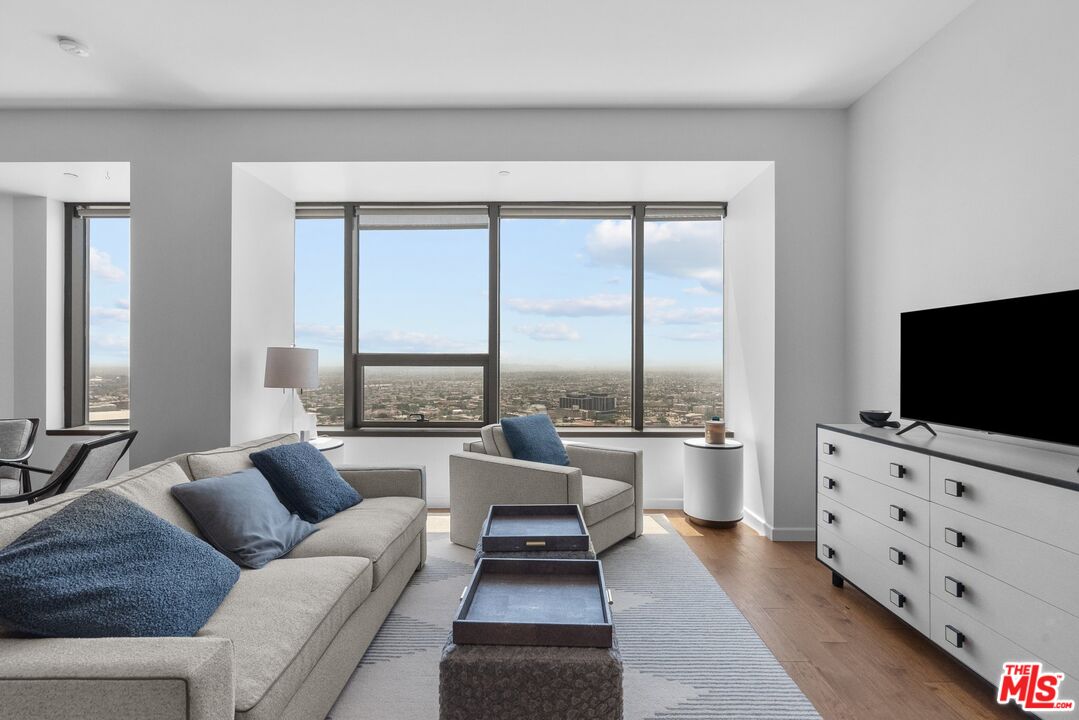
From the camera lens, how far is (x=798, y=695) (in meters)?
1.98

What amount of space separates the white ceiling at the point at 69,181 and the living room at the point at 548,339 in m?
0.04

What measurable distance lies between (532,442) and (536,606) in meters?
2.13

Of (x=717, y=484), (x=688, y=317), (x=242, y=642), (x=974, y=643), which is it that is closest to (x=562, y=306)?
(x=688, y=317)

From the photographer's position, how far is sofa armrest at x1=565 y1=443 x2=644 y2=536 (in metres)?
3.63

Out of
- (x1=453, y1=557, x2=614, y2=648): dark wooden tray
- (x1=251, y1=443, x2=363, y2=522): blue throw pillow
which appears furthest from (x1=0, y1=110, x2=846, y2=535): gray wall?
(x1=453, y1=557, x2=614, y2=648): dark wooden tray

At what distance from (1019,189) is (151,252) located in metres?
4.83

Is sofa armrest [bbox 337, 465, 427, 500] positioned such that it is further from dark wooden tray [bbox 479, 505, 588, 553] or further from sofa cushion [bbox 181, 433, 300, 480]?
dark wooden tray [bbox 479, 505, 588, 553]

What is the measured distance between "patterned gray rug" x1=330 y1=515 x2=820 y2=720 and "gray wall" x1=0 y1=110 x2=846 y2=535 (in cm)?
129

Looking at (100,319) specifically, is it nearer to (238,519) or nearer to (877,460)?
(238,519)

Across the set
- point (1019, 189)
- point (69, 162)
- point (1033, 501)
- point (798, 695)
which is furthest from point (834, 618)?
point (69, 162)

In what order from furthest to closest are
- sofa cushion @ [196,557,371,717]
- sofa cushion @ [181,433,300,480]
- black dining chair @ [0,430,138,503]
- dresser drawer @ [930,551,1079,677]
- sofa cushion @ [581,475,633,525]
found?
sofa cushion @ [581,475,633,525]
black dining chair @ [0,430,138,503]
sofa cushion @ [181,433,300,480]
dresser drawer @ [930,551,1079,677]
sofa cushion @ [196,557,371,717]

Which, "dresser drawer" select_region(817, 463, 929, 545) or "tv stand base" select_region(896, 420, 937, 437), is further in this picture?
"tv stand base" select_region(896, 420, 937, 437)

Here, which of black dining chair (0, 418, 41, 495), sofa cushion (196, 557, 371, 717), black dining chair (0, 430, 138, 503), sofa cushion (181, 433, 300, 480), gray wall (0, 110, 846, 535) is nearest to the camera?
sofa cushion (196, 557, 371, 717)

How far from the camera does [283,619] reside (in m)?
1.59
